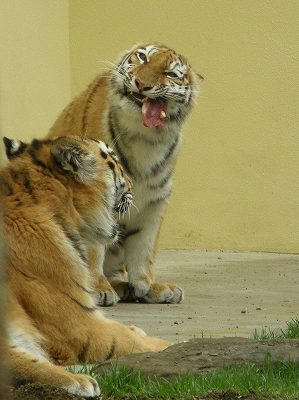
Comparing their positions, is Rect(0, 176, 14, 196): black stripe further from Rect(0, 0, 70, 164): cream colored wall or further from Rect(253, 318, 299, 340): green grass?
Rect(0, 0, 70, 164): cream colored wall

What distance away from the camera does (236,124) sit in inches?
346

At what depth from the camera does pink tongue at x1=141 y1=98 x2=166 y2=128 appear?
231 inches

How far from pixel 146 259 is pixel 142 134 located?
0.71m

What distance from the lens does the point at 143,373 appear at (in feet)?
11.5

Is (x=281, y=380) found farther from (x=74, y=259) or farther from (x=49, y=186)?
(x=49, y=186)

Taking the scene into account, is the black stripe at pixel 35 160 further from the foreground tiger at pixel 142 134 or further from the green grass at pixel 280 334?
the foreground tiger at pixel 142 134

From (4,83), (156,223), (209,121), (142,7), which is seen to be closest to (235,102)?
(209,121)

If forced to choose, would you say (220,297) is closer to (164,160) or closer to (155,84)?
(164,160)

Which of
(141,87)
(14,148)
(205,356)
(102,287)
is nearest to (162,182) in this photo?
(141,87)

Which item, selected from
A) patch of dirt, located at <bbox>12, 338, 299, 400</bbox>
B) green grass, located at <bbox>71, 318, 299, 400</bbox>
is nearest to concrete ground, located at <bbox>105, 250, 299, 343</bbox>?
patch of dirt, located at <bbox>12, 338, 299, 400</bbox>

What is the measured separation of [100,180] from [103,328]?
2.10 ft

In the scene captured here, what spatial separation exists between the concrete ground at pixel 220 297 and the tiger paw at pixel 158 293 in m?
0.06

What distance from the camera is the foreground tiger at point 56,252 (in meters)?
3.80

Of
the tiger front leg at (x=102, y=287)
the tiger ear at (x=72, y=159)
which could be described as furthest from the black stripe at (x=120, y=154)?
the tiger ear at (x=72, y=159)
